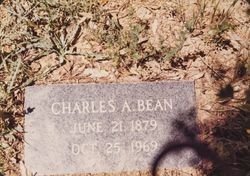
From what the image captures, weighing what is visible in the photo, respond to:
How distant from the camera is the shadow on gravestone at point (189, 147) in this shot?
2.58 m

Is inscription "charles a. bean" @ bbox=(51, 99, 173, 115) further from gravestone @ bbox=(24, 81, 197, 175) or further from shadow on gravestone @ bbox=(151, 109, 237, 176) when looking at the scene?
shadow on gravestone @ bbox=(151, 109, 237, 176)

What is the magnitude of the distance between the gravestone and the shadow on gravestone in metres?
0.03

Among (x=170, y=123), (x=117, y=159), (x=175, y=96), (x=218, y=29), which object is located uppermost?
(x=218, y=29)

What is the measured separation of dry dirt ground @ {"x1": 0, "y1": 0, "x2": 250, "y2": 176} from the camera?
105 inches

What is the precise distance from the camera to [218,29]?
2.90 metres

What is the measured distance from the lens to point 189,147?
2613mm

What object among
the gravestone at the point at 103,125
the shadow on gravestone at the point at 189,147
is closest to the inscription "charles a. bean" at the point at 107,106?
the gravestone at the point at 103,125

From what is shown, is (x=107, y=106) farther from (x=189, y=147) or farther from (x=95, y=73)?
(x=189, y=147)

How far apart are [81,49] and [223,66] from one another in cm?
106

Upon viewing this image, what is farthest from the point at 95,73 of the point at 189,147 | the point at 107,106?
the point at 189,147

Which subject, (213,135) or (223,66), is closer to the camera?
(213,135)

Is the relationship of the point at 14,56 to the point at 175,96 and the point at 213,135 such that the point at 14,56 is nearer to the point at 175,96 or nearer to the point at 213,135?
the point at 175,96

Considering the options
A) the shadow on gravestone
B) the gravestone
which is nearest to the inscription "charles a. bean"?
the gravestone

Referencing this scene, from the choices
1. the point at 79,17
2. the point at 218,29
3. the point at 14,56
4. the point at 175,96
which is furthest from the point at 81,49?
the point at 218,29
